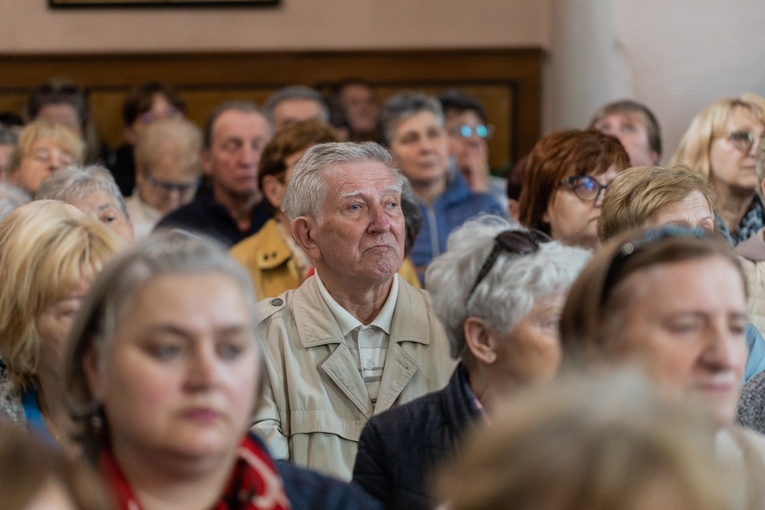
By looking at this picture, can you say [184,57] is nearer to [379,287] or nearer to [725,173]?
[725,173]

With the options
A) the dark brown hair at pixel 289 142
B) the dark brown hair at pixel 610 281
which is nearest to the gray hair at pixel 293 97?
→ the dark brown hair at pixel 289 142

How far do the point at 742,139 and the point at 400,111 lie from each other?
5.55 feet

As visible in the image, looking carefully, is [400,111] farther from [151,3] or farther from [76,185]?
[151,3]

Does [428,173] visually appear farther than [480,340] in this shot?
Yes

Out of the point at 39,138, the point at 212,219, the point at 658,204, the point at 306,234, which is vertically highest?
the point at 658,204

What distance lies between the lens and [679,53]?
5551 mm

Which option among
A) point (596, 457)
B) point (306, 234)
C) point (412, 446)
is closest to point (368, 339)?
point (306, 234)

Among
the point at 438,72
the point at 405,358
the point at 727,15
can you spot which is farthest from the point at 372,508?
the point at 438,72

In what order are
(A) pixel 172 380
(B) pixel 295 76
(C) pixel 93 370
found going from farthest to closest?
(B) pixel 295 76 < (C) pixel 93 370 < (A) pixel 172 380

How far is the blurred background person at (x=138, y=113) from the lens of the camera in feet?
22.4

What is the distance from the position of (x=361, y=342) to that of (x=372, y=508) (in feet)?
3.49

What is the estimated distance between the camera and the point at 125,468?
1.81 meters

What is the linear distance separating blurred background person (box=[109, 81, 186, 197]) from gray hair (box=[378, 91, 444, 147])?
1.58 metres

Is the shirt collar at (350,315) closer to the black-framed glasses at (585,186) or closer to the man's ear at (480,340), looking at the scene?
the man's ear at (480,340)
